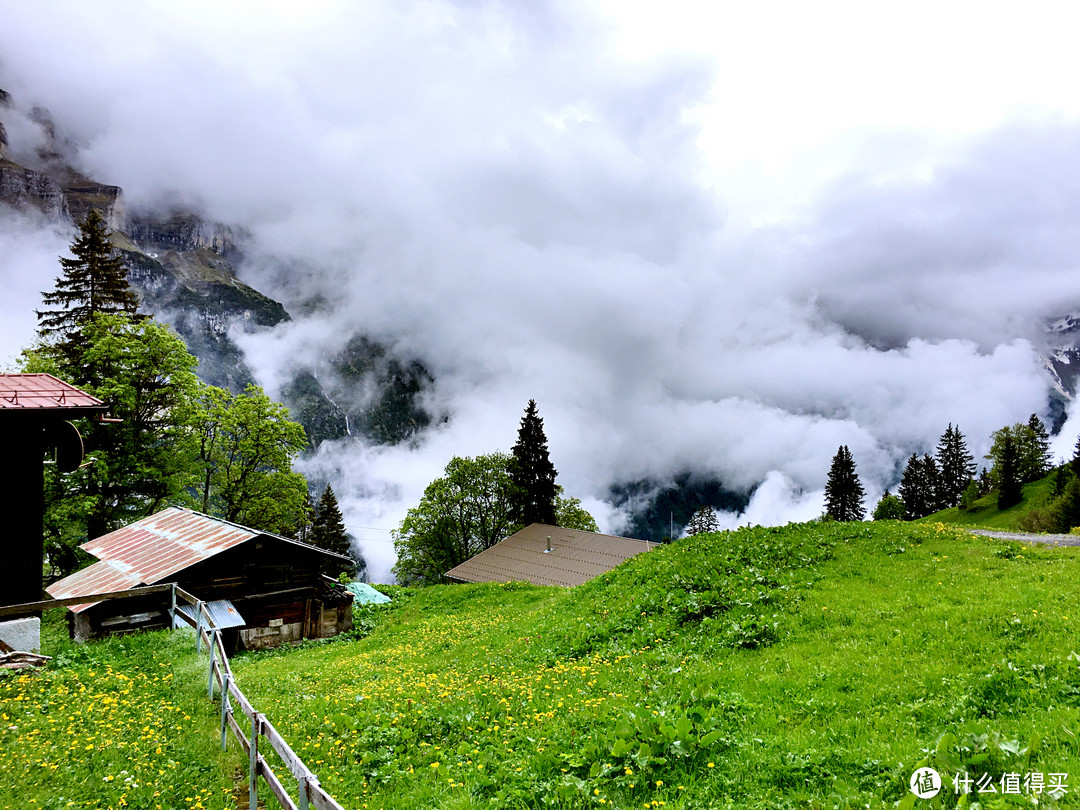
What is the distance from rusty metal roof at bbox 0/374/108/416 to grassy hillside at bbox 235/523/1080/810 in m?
8.23

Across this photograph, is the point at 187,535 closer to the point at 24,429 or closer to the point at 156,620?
the point at 156,620

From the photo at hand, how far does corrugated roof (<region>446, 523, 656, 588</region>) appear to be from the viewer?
48.4 meters

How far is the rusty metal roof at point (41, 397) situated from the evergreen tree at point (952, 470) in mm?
149345

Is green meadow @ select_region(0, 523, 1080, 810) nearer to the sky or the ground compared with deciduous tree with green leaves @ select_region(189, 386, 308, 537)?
nearer to the ground

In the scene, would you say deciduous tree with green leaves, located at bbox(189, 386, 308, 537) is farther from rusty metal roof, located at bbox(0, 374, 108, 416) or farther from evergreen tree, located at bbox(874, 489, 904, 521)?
evergreen tree, located at bbox(874, 489, 904, 521)

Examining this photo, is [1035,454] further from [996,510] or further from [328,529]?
[328,529]

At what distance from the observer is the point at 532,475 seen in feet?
224

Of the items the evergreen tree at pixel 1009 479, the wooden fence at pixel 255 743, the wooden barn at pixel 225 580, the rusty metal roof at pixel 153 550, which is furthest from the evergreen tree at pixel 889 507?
the wooden fence at pixel 255 743

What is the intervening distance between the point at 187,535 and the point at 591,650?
69.0 ft

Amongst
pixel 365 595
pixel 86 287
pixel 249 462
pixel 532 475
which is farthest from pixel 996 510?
pixel 86 287

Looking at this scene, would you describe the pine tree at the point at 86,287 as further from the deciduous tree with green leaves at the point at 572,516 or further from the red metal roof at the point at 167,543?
the deciduous tree with green leaves at the point at 572,516

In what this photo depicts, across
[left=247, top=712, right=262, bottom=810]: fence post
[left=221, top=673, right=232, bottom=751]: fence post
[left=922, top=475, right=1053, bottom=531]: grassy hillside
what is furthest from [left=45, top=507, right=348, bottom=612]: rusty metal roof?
[left=922, top=475, right=1053, bottom=531]: grassy hillside

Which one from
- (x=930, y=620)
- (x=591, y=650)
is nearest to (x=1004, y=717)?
(x=930, y=620)

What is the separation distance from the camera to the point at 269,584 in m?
25.2
